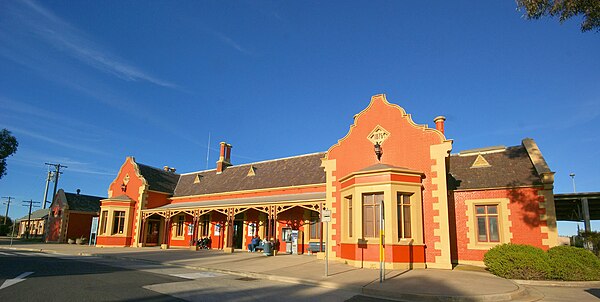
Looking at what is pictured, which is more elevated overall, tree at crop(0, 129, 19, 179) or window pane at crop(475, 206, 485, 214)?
tree at crop(0, 129, 19, 179)

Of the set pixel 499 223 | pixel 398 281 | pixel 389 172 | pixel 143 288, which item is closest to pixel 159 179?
pixel 389 172

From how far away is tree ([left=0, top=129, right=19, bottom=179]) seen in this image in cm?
3234

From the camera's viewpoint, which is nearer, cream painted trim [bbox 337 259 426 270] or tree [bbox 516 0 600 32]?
tree [bbox 516 0 600 32]

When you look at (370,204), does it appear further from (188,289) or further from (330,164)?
(188,289)

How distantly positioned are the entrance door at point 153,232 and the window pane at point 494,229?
2548 centimetres

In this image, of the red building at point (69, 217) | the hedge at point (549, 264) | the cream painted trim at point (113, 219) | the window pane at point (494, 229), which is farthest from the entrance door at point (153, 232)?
the hedge at point (549, 264)

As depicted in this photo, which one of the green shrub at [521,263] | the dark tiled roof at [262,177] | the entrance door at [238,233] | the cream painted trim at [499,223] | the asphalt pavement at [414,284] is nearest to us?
the asphalt pavement at [414,284]

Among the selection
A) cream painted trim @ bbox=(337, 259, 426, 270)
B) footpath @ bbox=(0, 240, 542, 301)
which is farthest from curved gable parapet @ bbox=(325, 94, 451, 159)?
footpath @ bbox=(0, 240, 542, 301)

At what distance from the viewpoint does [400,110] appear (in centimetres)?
1623

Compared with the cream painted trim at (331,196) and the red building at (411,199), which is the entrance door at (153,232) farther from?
the cream painted trim at (331,196)

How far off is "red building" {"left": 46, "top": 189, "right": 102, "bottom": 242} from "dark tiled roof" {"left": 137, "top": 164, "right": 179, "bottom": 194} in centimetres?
1125

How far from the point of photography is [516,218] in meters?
15.7

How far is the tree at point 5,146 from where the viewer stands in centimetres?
3234

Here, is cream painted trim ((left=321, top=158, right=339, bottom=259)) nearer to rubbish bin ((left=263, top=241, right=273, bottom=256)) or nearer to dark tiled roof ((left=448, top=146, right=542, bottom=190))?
rubbish bin ((left=263, top=241, right=273, bottom=256))
